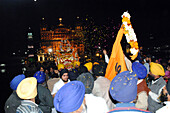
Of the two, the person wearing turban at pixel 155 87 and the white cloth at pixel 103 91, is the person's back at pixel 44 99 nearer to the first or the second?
the white cloth at pixel 103 91

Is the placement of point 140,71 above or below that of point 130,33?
below

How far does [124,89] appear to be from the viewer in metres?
2.20

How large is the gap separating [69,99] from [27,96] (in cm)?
86

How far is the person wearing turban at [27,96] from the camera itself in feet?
8.71

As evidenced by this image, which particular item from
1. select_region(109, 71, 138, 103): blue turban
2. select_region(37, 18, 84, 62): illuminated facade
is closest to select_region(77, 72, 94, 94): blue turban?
select_region(109, 71, 138, 103): blue turban

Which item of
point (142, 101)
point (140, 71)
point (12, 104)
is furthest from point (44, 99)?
point (140, 71)

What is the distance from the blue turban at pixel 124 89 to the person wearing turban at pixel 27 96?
4.35 feet

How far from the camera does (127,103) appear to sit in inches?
85.9

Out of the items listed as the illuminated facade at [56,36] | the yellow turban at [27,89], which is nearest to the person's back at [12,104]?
the yellow turban at [27,89]

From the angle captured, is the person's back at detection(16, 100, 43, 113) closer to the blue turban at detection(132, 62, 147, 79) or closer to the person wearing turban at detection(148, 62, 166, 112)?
the person wearing turban at detection(148, 62, 166, 112)

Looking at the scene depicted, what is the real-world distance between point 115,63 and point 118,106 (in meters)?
3.52

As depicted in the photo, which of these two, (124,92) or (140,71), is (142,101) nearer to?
(140,71)

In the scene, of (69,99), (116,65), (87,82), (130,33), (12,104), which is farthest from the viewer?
(130,33)

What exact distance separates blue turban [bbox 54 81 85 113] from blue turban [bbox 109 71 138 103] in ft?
1.65
